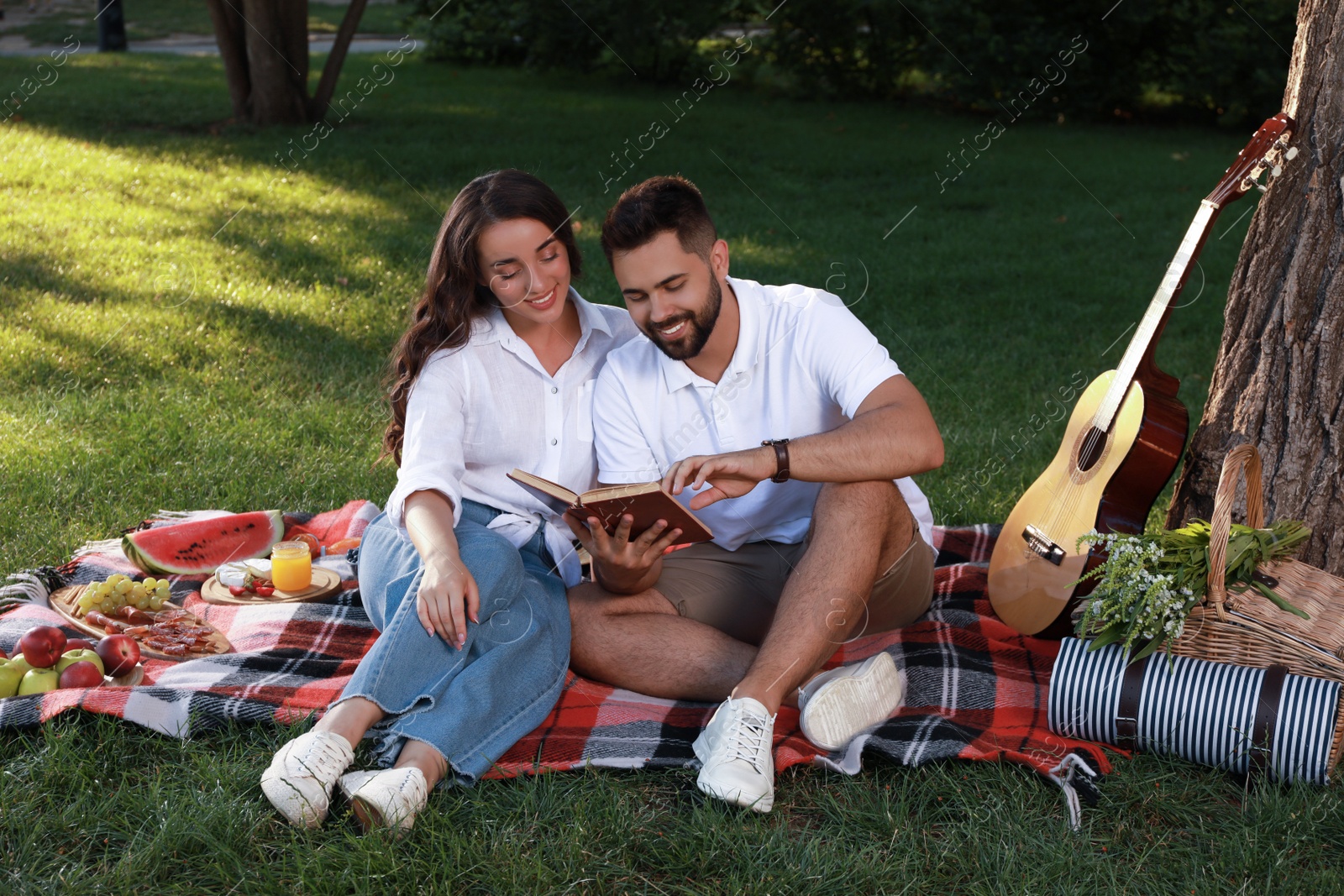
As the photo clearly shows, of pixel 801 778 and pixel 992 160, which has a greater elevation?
pixel 992 160

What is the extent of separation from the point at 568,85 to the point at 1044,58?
19.7ft

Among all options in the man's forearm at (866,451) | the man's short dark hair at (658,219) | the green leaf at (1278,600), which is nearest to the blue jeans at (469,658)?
the man's forearm at (866,451)

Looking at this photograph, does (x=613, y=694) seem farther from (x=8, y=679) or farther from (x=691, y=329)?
(x=8, y=679)

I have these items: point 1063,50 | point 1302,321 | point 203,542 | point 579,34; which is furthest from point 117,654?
point 579,34

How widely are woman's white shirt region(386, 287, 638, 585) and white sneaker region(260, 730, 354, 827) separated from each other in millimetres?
888

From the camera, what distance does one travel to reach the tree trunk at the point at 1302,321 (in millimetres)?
3439

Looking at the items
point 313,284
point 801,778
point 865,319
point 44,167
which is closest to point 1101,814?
point 801,778

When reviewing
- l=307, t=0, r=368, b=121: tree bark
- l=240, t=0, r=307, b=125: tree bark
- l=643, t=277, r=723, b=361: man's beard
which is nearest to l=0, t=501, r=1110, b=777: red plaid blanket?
l=643, t=277, r=723, b=361: man's beard

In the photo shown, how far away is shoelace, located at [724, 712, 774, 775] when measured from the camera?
9.34ft

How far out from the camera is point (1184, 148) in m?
13.3

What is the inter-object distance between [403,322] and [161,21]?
61.3 ft

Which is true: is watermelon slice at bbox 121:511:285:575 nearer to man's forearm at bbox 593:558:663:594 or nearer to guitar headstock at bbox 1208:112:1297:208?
man's forearm at bbox 593:558:663:594

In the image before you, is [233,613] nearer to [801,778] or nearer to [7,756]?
[7,756]

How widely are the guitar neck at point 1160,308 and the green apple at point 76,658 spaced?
2975 millimetres
